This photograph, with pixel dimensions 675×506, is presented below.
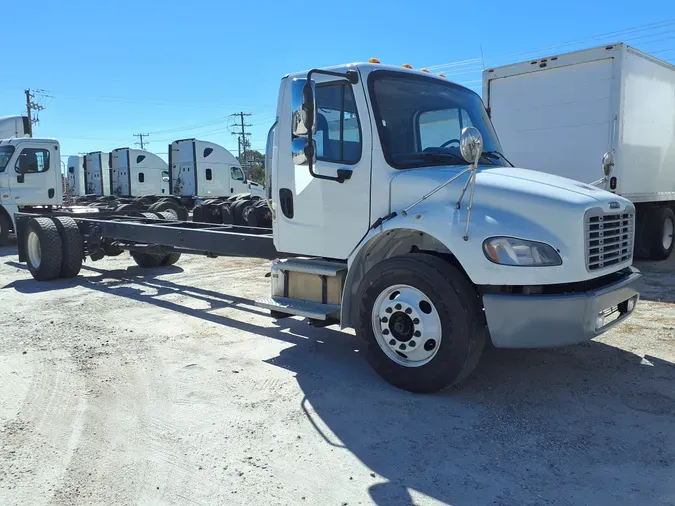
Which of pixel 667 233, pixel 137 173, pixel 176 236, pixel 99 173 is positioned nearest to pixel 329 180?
pixel 176 236

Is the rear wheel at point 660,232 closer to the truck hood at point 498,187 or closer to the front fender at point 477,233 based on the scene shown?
the truck hood at point 498,187

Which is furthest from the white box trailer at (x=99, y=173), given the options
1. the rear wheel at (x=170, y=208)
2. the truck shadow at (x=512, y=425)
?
the truck shadow at (x=512, y=425)

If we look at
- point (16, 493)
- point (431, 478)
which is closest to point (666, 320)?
point (431, 478)

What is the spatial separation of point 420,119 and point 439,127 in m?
0.19

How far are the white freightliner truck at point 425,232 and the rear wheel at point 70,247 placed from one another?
5.39 metres

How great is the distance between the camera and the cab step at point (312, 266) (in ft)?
16.0

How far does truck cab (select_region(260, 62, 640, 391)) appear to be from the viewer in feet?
12.3

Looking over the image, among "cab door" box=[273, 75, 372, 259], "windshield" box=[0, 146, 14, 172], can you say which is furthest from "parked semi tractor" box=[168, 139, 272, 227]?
"cab door" box=[273, 75, 372, 259]

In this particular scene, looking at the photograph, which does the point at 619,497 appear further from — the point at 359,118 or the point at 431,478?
the point at 359,118

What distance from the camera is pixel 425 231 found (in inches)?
162

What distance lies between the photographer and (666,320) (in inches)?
253

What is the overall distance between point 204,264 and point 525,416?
28.8 ft

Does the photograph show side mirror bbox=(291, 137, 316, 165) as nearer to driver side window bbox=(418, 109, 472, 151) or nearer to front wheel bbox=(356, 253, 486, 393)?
driver side window bbox=(418, 109, 472, 151)

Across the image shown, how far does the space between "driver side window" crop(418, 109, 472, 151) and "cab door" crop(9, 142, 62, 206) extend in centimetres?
1381
